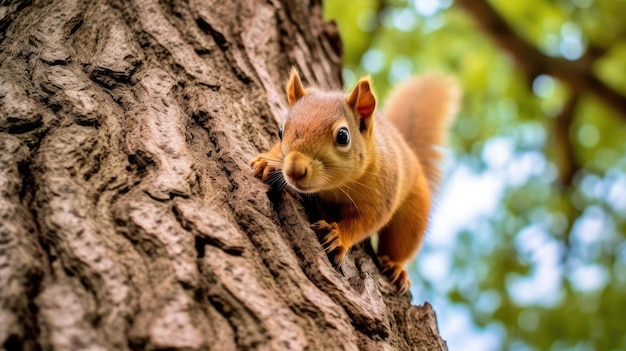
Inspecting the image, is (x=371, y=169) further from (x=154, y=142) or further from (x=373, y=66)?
(x=373, y=66)

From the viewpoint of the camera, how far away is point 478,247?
807cm

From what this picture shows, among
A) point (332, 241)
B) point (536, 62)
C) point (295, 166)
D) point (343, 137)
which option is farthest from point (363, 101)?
point (536, 62)

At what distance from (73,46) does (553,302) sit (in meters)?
6.23

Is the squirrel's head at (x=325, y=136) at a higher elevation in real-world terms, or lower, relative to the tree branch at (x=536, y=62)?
→ lower

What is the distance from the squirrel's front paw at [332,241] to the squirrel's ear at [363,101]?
81 centimetres

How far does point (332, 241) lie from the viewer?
2.66m

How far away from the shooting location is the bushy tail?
15.9 feet

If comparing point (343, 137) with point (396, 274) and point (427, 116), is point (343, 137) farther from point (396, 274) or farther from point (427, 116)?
point (427, 116)

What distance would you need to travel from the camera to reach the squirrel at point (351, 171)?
2.80 metres

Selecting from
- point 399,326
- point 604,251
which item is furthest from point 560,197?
point 399,326

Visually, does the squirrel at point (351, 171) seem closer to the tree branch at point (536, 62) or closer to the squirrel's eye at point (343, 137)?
the squirrel's eye at point (343, 137)

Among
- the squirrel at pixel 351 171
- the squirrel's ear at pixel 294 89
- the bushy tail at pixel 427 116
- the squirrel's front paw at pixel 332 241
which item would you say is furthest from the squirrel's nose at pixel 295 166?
the bushy tail at pixel 427 116

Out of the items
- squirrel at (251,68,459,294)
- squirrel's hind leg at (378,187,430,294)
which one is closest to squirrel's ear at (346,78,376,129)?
squirrel at (251,68,459,294)

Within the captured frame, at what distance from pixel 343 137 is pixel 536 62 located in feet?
14.4
